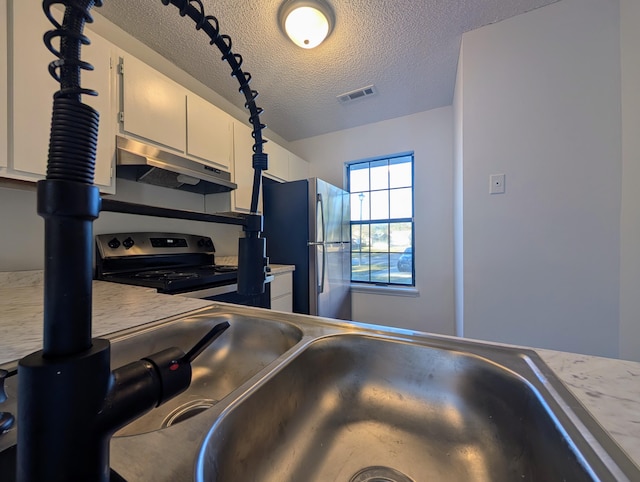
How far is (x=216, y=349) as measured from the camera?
0.77m

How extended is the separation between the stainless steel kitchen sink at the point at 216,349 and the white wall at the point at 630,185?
1821 millimetres

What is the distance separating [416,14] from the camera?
62.0 inches

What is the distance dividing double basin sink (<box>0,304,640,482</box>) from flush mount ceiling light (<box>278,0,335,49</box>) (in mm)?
1747

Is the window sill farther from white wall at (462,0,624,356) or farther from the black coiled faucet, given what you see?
the black coiled faucet

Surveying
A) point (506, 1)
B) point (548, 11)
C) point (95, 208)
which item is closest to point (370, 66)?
point (506, 1)

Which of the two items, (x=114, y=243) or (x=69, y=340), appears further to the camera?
(x=114, y=243)

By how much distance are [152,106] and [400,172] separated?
2.42 metres

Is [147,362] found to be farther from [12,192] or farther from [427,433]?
[12,192]

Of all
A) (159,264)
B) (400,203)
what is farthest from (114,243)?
(400,203)

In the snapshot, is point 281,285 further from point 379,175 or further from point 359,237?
point 379,175

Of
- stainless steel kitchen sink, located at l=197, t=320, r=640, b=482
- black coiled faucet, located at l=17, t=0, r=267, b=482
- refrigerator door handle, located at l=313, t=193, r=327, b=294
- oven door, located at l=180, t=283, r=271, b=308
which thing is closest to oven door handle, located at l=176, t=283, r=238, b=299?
oven door, located at l=180, t=283, r=271, b=308

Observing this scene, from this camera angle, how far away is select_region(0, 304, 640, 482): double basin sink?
0.32 metres

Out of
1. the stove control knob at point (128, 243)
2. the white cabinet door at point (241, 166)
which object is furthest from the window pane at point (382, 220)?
the stove control knob at point (128, 243)

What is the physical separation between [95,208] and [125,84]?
1686 millimetres
